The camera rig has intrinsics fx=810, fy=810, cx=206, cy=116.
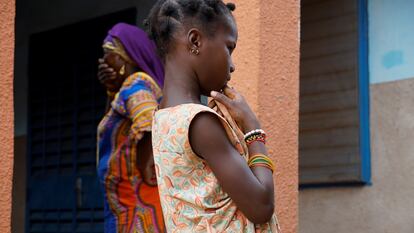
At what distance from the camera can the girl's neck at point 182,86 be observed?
2.43 meters

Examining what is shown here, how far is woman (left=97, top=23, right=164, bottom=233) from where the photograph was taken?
167 inches

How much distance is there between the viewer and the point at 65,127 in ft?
21.7

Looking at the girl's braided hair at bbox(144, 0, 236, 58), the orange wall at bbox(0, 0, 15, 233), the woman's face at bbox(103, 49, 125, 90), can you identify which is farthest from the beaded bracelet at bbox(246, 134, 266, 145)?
the woman's face at bbox(103, 49, 125, 90)

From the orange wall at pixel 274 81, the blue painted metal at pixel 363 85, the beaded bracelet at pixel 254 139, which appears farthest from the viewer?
the blue painted metal at pixel 363 85

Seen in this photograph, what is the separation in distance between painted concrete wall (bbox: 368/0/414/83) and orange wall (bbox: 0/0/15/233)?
252 centimetres

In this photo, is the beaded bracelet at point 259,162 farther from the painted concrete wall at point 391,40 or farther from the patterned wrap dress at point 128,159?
the painted concrete wall at point 391,40

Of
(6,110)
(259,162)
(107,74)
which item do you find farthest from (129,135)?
(259,162)

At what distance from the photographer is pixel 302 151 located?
17.6 ft

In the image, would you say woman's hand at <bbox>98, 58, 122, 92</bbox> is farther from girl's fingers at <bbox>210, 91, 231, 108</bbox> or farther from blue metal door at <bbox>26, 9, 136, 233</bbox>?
girl's fingers at <bbox>210, 91, 231, 108</bbox>

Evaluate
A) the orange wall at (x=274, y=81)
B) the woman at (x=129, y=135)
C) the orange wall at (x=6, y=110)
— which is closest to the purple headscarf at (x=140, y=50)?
the woman at (x=129, y=135)

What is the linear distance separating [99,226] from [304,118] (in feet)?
5.88

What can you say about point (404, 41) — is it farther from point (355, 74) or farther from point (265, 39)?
point (265, 39)

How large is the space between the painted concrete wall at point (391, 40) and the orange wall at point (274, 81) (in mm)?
1259

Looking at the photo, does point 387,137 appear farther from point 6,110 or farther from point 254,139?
point 254,139
